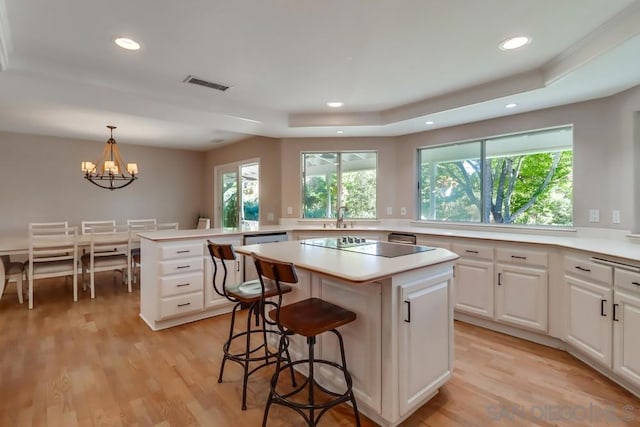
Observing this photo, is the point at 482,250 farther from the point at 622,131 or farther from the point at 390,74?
the point at 390,74

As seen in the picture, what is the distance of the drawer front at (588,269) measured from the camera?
2.19m

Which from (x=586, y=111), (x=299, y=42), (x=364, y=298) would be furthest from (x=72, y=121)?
(x=586, y=111)

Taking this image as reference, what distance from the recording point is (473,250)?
3168mm

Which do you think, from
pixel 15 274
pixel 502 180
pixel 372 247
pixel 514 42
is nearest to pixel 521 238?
pixel 502 180

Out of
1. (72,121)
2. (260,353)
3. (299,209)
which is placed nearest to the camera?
(260,353)

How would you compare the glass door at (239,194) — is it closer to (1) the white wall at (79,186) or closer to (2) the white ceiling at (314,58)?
(1) the white wall at (79,186)

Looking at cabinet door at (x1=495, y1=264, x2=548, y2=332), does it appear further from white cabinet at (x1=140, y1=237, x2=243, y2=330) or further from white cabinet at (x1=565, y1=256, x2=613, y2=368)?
white cabinet at (x1=140, y1=237, x2=243, y2=330)

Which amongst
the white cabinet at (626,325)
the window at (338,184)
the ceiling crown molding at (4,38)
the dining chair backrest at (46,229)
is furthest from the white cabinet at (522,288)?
the dining chair backrest at (46,229)

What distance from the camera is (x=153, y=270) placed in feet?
10.3

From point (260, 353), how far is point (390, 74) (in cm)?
269

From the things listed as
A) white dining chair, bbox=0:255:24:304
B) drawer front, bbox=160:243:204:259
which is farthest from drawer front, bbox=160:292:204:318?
white dining chair, bbox=0:255:24:304

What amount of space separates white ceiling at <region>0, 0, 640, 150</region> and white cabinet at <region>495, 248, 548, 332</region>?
1483 mm

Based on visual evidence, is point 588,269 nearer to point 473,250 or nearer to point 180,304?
point 473,250

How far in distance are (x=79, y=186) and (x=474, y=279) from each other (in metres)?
6.47
